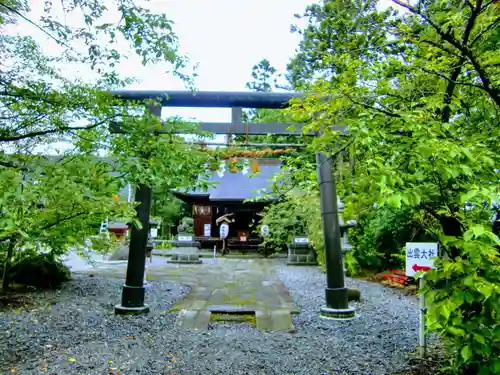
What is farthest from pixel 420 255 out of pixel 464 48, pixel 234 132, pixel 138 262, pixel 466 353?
pixel 138 262

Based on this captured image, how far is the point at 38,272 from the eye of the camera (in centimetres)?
566

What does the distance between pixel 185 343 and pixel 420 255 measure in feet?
7.31

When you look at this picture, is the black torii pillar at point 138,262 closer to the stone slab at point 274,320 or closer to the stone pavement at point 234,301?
the stone pavement at point 234,301

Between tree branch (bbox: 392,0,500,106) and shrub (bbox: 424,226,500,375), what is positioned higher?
tree branch (bbox: 392,0,500,106)

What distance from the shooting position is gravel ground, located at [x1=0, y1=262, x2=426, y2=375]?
275 centimetres

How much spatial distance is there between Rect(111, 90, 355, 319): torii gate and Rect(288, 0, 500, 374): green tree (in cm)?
178

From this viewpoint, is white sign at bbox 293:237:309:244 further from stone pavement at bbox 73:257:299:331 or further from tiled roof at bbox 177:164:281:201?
tiled roof at bbox 177:164:281:201

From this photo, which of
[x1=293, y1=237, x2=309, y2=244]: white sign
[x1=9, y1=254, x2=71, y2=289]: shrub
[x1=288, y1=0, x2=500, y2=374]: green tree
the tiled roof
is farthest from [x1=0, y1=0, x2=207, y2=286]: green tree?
the tiled roof

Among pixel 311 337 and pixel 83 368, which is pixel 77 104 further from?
pixel 311 337

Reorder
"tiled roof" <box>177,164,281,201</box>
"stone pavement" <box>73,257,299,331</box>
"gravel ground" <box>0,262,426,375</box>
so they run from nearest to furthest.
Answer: "gravel ground" <box>0,262,426,375</box>
"stone pavement" <box>73,257,299,331</box>
"tiled roof" <box>177,164,281,201</box>

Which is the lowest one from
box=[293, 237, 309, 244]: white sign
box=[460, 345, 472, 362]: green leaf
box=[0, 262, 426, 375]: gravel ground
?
box=[0, 262, 426, 375]: gravel ground

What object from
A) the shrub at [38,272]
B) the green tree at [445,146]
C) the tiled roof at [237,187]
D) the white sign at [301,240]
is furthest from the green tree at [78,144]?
the tiled roof at [237,187]

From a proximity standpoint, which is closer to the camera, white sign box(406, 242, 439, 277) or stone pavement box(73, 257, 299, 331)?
white sign box(406, 242, 439, 277)

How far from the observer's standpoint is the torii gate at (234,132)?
14.2 feet
